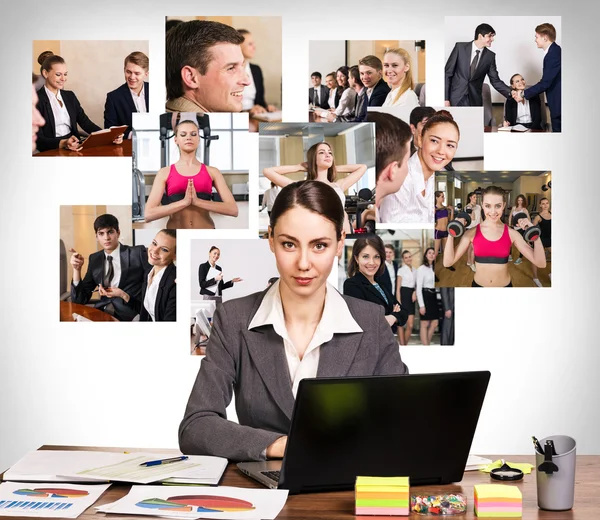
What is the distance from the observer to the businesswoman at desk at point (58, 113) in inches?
131

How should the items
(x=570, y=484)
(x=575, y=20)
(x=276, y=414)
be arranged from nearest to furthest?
(x=570, y=484), (x=276, y=414), (x=575, y=20)

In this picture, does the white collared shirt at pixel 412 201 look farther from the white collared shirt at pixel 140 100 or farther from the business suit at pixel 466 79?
the white collared shirt at pixel 140 100

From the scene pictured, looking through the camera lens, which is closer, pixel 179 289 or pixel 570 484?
pixel 570 484

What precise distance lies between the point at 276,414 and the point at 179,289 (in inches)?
48.0

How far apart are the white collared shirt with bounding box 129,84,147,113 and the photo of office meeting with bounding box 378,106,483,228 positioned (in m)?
0.88

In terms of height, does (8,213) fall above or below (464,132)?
below

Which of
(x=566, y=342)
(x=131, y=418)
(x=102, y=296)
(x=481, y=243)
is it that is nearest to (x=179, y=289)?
(x=102, y=296)

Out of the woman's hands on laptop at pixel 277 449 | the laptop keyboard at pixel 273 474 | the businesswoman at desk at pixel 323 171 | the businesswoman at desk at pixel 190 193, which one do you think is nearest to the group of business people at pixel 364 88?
the businesswoman at desk at pixel 323 171

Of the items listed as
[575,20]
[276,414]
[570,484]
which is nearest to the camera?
[570,484]

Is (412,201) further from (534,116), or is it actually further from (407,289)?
(534,116)

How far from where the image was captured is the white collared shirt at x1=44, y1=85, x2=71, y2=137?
10.9 ft

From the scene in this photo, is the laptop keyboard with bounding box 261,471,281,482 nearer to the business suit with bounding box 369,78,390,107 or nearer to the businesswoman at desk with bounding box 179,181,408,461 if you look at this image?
the businesswoman at desk with bounding box 179,181,408,461

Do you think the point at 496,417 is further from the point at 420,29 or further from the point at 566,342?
the point at 420,29

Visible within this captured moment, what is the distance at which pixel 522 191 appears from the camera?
3346mm
